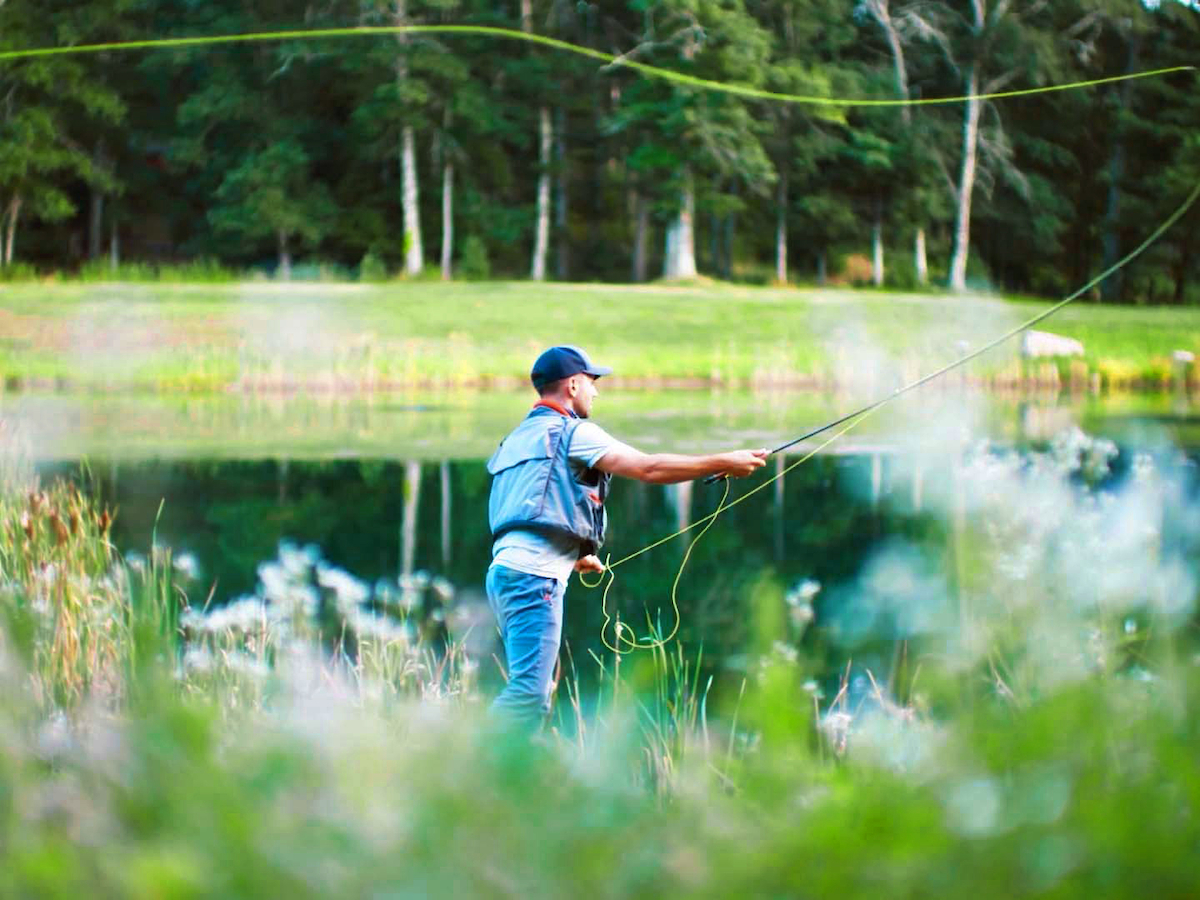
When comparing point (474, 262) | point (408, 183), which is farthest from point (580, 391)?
point (408, 183)

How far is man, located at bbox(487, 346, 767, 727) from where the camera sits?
152 inches

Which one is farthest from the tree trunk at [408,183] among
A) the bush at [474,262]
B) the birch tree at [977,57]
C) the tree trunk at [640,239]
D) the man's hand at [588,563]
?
the man's hand at [588,563]

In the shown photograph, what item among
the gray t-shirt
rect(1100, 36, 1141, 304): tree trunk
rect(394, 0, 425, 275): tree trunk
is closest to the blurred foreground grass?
the gray t-shirt

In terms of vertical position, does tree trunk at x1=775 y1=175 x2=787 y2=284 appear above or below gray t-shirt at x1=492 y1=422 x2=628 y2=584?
above

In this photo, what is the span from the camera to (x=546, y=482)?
3.88 metres

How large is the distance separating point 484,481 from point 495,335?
10473mm

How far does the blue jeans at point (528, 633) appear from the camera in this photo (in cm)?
395

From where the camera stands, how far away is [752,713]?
53.8 inches

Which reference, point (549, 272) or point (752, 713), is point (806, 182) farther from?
point (752, 713)

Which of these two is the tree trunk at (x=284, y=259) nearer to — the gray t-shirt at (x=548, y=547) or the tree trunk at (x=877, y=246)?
the tree trunk at (x=877, y=246)

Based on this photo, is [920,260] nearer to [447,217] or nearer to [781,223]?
[781,223]

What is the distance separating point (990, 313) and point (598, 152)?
1098cm

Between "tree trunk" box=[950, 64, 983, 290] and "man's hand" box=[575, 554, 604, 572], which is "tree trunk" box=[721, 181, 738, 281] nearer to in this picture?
"tree trunk" box=[950, 64, 983, 290]

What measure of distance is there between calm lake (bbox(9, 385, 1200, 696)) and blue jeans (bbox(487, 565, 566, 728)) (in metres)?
2.40
